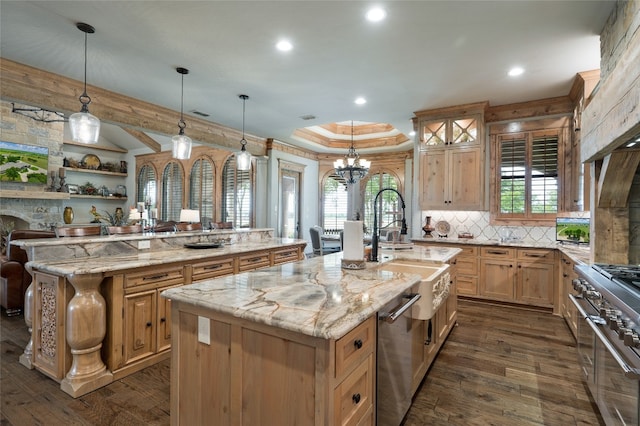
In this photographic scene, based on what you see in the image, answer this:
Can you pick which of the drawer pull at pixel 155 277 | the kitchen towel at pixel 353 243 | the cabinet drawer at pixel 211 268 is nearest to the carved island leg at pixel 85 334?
the drawer pull at pixel 155 277

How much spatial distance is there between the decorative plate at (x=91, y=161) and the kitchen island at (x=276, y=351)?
949 centimetres

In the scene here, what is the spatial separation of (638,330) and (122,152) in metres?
11.6

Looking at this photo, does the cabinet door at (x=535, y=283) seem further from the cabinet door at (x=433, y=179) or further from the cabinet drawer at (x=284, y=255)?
the cabinet drawer at (x=284, y=255)

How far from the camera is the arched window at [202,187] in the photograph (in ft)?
27.0

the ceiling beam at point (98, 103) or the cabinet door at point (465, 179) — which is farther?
the cabinet door at point (465, 179)

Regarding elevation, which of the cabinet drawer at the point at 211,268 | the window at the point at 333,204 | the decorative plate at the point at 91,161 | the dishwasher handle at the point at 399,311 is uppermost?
the decorative plate at the point at 91,161

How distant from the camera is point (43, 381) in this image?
2.51 meters

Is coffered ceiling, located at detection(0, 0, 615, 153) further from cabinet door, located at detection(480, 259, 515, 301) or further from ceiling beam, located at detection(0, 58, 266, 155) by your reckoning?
cabinet door, located at detection(480, 259, 515, 301)

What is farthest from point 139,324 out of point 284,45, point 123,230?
point 284,45

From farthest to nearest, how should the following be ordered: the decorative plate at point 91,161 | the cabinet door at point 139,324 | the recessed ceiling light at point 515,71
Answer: the decorative plate at point 91,161
the recessed ceiling light at point 515,71
the cabinet door at point 139,324

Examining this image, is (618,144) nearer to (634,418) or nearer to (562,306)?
(634,418)

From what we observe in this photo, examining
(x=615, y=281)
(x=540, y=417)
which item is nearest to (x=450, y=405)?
(x=540, y=417)

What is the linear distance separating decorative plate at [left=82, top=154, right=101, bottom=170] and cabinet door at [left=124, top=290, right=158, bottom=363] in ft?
27.5

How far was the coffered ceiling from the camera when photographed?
8.57 feet
